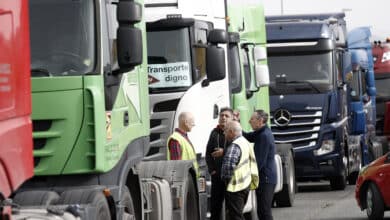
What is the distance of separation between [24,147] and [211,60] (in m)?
9.41

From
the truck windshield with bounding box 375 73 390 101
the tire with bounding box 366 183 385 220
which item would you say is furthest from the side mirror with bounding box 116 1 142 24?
the truck windshield with bounding box 375 73 390 101

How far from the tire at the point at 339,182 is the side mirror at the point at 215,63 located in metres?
11.4

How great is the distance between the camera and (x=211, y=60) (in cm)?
1692

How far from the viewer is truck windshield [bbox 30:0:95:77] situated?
1083 cm

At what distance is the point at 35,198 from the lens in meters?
10.4

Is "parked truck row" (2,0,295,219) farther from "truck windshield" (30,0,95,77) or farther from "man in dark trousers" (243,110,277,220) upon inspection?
"man in dark trousers" (243,110,277,220)

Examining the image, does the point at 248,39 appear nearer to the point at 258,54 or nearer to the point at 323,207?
the point at 258,54

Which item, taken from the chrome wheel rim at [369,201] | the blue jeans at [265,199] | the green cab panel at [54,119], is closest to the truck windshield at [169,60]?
the blue jeans at [265,199]

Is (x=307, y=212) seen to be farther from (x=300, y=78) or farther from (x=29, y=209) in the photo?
(x=29, y=209)

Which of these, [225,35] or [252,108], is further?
[252,108]

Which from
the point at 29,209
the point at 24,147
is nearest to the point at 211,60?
the point at 29,209

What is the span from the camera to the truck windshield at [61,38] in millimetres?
10828

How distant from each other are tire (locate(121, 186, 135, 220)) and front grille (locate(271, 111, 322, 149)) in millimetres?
15127

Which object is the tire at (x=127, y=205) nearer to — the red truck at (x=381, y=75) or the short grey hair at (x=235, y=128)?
the short grey hair at (x=235, y=128)
